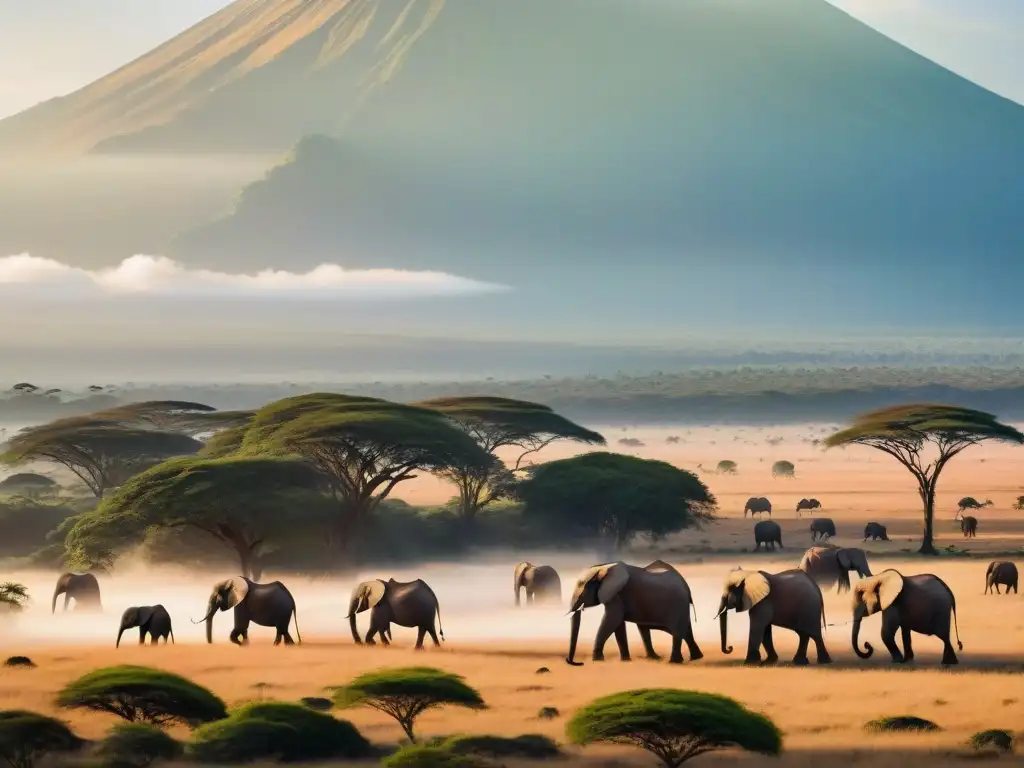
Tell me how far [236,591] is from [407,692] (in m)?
14.6

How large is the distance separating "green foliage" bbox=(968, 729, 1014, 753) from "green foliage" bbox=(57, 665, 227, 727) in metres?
11.3

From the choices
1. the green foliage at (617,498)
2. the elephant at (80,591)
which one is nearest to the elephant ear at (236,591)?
the elephant at (80,591)

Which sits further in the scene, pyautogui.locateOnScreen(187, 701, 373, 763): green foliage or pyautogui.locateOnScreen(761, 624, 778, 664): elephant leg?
pyautogui.locateOnScreen(761, 624, 778, 664): elephant leg

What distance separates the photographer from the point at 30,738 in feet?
97.1

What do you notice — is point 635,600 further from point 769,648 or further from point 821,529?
point 821,529

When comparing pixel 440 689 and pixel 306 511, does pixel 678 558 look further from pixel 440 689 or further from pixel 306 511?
Result: pixel 440 689

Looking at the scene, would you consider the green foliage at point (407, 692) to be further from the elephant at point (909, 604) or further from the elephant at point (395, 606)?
the elephant at point (395, 606)

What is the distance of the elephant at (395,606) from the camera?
146 feet

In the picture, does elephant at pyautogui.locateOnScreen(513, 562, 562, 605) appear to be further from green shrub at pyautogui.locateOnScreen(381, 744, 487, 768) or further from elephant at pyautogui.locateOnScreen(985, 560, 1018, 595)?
green shrub at pyautogui.locateOnScreen(381, 744, 487, 768)

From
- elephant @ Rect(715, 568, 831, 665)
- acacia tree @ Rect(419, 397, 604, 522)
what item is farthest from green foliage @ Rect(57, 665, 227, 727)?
acacia tree @ Rect(419, 397, 604, 522)

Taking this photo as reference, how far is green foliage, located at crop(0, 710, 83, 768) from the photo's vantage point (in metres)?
29.2

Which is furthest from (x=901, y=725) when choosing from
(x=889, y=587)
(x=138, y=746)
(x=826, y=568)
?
(x=826, y=568)

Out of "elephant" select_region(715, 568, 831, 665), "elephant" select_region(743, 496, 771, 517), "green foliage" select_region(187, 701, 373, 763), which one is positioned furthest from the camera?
"elephant" select_region(743, 496, 771, 517)

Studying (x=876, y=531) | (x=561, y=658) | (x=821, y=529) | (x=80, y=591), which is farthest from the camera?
(x=821, y=529)
